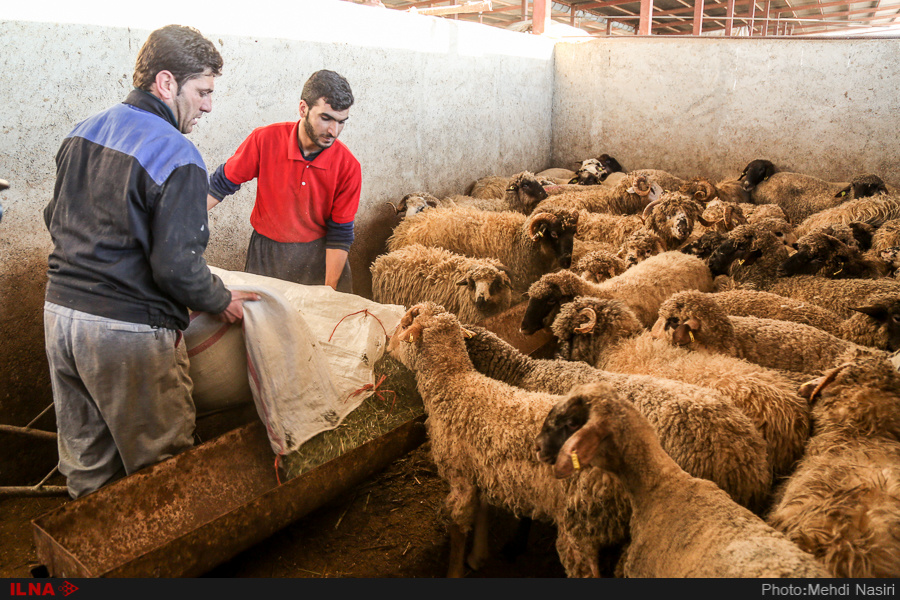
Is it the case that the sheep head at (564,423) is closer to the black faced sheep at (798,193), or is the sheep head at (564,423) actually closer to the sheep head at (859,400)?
the sheep head at (859,400)

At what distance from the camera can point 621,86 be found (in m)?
8.55

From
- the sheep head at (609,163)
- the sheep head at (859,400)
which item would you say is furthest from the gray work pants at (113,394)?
the sheep head at (609,163)

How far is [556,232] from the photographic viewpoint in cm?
505

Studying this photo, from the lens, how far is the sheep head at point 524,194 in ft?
21.1

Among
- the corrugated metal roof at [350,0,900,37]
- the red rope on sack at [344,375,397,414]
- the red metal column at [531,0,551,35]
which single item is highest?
the corrugated metal roof at [350,0,900,37]

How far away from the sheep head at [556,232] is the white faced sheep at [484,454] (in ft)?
7.49

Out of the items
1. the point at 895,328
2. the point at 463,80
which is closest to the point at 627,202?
the point at 463,80

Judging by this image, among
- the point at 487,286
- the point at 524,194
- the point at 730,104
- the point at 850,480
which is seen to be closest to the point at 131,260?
the point at 487,286

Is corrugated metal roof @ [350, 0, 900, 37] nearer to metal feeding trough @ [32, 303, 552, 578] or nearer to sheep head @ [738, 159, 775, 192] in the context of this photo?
sheep head @ [738, 159, 775, 192]

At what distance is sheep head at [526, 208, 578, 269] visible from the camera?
198 inches

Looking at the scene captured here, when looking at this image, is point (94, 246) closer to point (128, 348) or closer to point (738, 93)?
point (128, 348)

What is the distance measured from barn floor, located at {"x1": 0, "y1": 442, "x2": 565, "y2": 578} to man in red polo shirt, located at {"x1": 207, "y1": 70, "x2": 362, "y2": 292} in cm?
142

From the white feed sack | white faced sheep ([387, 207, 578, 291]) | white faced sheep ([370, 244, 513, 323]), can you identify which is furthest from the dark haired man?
white faced sheep ([387, 207, 578, 291])

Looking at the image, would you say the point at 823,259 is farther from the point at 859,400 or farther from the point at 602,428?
the point at 602,428
